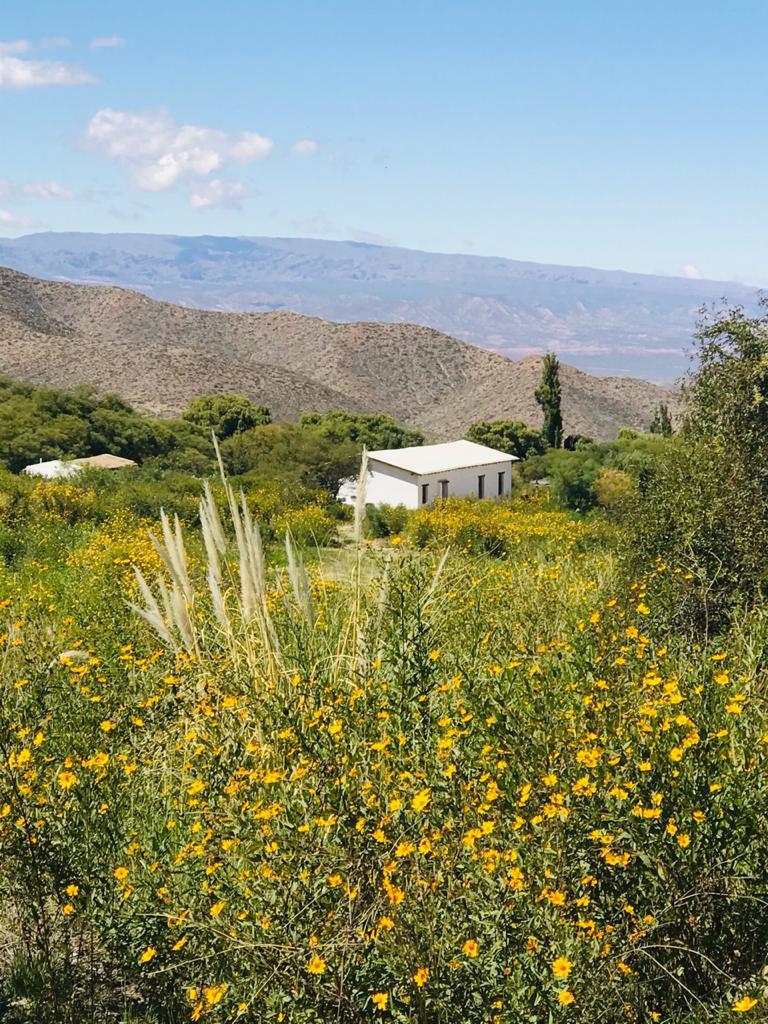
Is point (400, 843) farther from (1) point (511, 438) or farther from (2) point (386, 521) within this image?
(1) point (511, 438)

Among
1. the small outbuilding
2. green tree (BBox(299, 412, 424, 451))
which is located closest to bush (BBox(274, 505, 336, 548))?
the small outbuilding

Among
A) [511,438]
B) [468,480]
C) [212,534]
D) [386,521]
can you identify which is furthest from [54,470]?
[212,534]

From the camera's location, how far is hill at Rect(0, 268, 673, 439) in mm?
68250

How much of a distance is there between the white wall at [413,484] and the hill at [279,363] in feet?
92.3

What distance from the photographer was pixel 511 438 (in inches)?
2034

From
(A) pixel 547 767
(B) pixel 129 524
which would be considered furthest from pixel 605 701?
(B) pixel 129 524

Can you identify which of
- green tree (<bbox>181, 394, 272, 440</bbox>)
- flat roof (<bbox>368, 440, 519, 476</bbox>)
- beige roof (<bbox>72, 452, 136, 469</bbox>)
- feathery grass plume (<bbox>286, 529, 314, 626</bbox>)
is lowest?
beige roof (<bbox>72, 452, 136, 469</bbox>)

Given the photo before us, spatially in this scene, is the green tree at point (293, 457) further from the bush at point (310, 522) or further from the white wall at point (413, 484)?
the bush at point (310, 522)

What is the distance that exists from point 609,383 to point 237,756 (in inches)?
3435

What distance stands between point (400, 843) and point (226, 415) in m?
47.8

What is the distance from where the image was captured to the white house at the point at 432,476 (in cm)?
3484

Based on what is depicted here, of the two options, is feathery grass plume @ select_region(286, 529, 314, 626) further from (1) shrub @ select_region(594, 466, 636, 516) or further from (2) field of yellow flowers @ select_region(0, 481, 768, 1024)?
(1) shrub @ select_region(594, 466, 636, 516)

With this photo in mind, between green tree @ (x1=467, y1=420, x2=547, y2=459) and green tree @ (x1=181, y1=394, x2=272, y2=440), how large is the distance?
40.2ft

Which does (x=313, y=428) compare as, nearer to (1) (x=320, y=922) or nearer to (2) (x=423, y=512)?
(2) (x=423, y=512)
